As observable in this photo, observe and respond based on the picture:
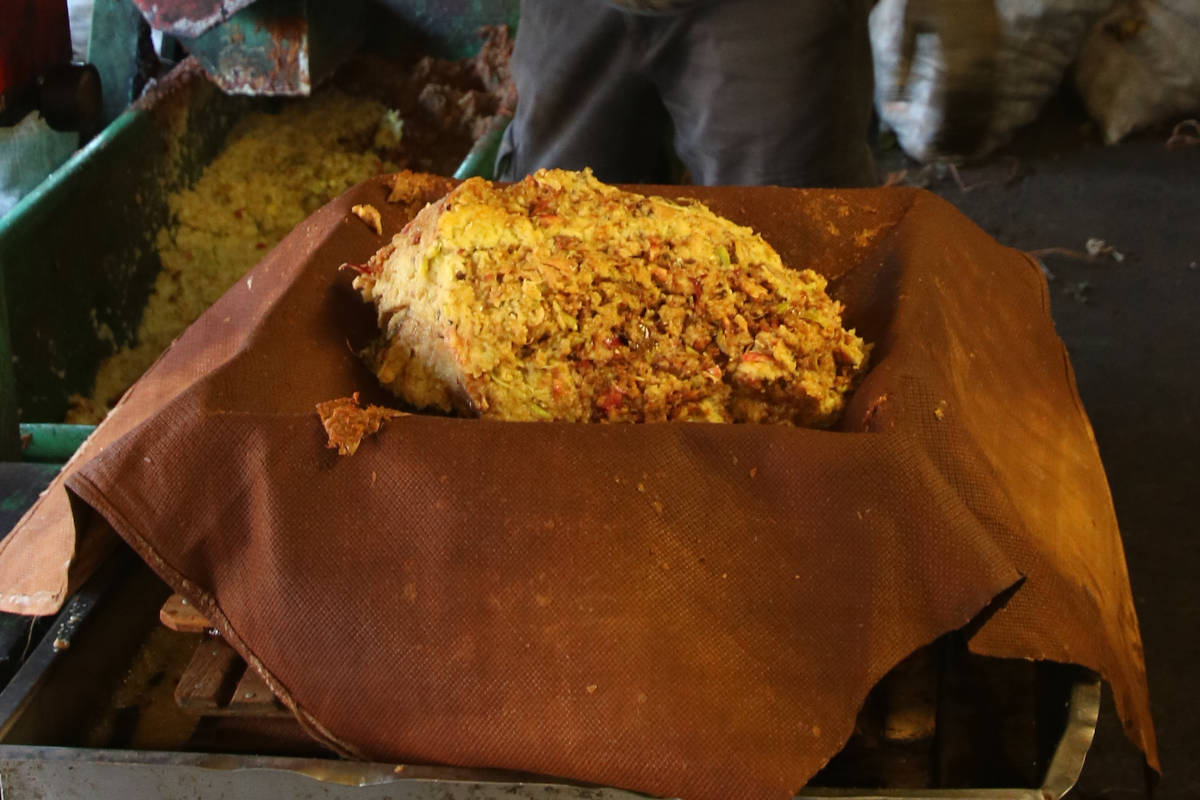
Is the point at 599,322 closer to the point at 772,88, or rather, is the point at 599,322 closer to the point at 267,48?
the point at 772,88

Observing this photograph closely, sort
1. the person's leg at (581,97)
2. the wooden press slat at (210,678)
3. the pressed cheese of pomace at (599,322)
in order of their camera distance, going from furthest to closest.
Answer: the person's leg at (581,97)
the pressed cheese of pomace at (599,322)
the wooden press slat at (210,678)

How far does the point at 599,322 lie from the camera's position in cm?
108

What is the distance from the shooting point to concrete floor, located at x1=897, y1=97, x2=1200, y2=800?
173cm

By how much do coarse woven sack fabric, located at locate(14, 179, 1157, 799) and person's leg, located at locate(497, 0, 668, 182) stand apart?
111 cm

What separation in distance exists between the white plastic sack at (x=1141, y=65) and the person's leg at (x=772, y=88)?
6.91 ft

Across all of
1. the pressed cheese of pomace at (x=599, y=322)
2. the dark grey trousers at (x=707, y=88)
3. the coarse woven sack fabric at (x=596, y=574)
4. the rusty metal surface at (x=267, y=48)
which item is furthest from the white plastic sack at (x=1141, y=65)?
the coarse woven sack fabric at (x=596, y=574)

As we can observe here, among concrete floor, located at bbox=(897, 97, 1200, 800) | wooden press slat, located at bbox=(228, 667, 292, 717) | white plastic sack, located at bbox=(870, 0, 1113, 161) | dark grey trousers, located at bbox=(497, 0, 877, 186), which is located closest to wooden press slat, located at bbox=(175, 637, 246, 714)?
wooden press slat, located at bbox=(228, 667, 292, 717)

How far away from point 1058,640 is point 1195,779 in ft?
3.24

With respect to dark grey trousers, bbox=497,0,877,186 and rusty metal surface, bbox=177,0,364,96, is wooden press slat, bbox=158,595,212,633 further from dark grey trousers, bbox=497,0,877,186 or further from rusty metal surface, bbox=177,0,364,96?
rusty metal surface, bbox=177,0,364,96

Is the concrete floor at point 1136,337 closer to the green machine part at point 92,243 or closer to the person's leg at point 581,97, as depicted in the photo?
the person's leg at point 581,97

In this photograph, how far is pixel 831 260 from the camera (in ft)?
4.38

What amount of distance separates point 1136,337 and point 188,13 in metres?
2.43

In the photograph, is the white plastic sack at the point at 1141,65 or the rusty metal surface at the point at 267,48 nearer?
the rusty metal surface at the point at 267,48

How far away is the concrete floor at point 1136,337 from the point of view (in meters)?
1.73
